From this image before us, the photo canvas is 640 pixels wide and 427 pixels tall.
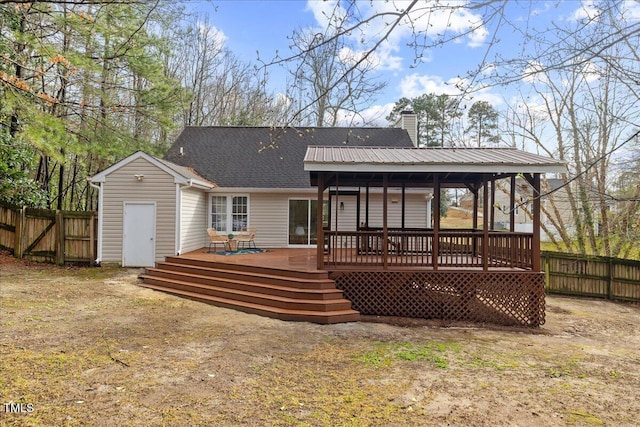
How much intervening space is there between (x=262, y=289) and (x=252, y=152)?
861cm

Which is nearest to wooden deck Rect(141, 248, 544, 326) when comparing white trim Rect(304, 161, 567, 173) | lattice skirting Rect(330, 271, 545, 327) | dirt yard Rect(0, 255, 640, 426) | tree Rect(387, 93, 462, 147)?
lattice skirting Rect(330, 271, 545, 327)

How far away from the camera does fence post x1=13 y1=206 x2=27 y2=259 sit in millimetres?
12195

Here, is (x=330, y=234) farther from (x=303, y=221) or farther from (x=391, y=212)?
(x=391, y=212)

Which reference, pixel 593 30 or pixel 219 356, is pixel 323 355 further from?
pixel 593 30

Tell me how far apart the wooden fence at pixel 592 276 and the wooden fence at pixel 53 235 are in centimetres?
1498

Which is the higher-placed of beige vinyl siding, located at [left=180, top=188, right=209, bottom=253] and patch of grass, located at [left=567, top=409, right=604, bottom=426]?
beige vinyl siding, located at [left=180, top=188, right=209, bottom=253]

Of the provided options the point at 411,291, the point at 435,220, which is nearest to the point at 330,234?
the point at 411,291

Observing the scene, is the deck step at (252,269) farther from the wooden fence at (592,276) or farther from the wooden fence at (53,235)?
the wooden fence at (592,276)

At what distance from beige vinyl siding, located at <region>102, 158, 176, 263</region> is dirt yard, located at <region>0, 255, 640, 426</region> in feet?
12.4

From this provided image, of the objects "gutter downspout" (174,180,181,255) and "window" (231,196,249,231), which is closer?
"gutter downspout" (174,180,181,255)

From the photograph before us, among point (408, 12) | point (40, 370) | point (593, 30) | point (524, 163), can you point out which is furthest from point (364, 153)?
point (40, 370)

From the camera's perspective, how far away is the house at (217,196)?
11.3 metres

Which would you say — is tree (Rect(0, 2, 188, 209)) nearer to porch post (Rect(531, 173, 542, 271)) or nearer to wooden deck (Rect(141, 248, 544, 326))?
wooden deck (Rect(141, 248, 544, 326))

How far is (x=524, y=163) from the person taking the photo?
7453 mm
